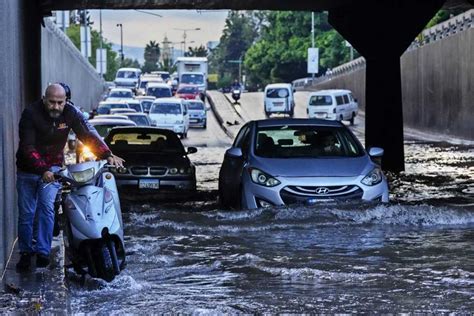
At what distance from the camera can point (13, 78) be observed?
13148 mm

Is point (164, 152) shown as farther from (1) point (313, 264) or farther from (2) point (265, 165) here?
(1) point (313, 264)

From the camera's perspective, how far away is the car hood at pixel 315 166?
15905 millimetres

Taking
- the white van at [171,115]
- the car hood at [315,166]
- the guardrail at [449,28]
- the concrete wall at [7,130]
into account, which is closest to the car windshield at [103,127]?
the car hood at [315,166]

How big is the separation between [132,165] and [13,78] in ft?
25.2

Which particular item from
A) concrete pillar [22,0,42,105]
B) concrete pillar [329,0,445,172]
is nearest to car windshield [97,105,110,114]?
concrete pillar [329,0,445,172]

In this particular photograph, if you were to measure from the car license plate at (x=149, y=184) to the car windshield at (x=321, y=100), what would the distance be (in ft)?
146

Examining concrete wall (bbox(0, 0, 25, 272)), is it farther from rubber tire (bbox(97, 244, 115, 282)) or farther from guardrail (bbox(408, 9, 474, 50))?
guardrail (bbox(408, 9, 474, 50))

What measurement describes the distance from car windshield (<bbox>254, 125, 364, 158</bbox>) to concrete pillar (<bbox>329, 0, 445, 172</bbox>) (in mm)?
11864

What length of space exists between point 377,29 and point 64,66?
26042 mm

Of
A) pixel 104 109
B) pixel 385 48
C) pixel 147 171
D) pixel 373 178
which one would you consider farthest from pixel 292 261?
pixel 104 109

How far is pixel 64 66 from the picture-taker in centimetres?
5300

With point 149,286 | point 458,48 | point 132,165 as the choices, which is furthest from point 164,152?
point 458,48

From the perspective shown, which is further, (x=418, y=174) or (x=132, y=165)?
(x=418, y=174)

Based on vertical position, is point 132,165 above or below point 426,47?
below
